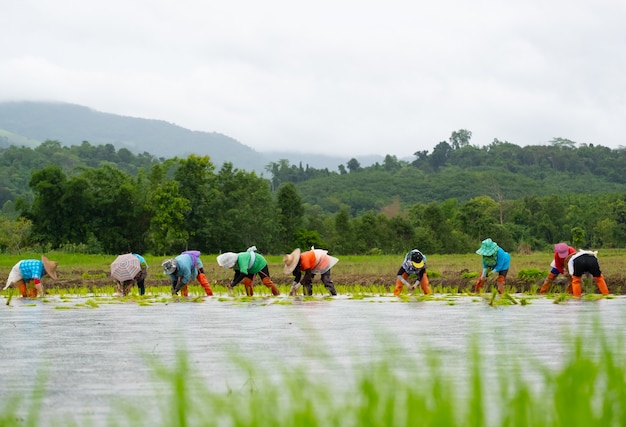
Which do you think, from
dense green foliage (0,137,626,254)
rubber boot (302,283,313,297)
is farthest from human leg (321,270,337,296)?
dense green foliage (0,137,626,254)

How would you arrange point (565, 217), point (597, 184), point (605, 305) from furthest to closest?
point (597, 184)
point (565, 217)
point (605, 305)

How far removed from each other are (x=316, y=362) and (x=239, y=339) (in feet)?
9.19

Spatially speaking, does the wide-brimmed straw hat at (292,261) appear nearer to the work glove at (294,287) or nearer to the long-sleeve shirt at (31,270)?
the work glove at (294,287)

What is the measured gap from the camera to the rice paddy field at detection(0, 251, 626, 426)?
4.00 meters

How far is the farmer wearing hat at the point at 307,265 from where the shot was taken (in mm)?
21562

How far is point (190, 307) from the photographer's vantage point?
1823cm

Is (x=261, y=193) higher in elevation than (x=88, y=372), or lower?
higher

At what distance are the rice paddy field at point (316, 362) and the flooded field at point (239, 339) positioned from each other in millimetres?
25

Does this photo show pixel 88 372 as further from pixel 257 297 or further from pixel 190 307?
pixel 257 297

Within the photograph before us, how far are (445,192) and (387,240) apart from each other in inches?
2882

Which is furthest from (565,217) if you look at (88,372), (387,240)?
(88,372)

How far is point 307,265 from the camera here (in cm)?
2180

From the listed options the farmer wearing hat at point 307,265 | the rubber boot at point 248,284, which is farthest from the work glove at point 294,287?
the rubber boot at point 248,284

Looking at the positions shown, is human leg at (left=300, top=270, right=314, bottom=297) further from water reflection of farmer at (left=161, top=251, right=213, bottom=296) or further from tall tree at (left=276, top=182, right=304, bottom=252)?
tall tree at (left=276, top=182, right=304, bottom=252)
